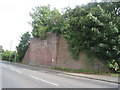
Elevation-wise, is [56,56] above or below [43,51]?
below

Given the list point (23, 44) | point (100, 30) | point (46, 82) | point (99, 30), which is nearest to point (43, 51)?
point (23, 44)

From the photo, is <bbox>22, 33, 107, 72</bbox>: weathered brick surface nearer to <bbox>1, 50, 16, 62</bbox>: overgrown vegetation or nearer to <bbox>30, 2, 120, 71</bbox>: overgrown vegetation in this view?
<bbox>30, 2, 120, 71</bbox>: overgrown vegetation

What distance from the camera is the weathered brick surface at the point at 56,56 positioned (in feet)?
71.0

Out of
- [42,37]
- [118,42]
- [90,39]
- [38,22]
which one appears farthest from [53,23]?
[118,42]

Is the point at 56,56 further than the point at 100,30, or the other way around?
the point at 56,56

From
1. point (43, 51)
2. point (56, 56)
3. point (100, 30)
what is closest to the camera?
point (100, 30)

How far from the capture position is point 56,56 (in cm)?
2912

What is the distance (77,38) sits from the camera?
869 inches

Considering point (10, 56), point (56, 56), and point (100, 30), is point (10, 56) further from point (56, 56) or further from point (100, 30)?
point (100, 30)

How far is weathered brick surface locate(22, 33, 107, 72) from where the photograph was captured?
852 inches

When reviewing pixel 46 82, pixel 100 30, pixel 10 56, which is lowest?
pixel 46 82

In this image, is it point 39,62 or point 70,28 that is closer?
point 70,28

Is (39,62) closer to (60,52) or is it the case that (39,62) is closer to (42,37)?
(42,37)

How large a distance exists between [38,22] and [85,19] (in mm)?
23304
